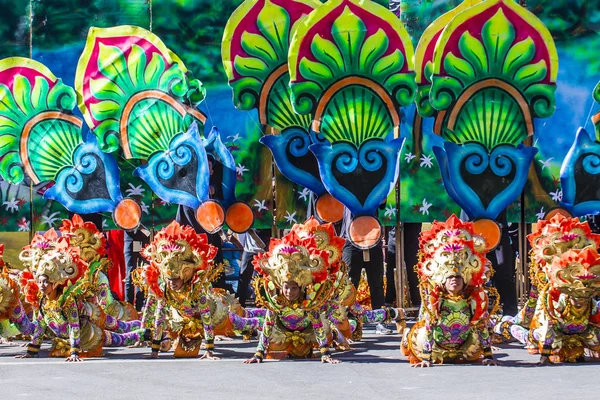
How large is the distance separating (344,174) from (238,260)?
13.4ft

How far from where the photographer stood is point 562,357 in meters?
9.13

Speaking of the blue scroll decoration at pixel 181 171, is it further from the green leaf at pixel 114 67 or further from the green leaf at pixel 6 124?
the green leaf at pixel 6 124

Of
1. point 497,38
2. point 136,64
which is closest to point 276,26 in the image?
point 136,64

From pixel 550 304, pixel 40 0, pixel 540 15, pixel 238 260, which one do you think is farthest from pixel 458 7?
pixel 238 260

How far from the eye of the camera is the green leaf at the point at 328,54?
10969mm

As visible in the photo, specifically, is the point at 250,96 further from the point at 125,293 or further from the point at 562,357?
the point at 562,357

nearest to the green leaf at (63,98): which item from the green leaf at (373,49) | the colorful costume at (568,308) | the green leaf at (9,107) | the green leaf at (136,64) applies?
the green leaf at (9,107)

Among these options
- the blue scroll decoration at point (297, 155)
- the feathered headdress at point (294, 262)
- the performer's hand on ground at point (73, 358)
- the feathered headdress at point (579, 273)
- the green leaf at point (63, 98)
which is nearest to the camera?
the feathered headdress at point (579, 273)

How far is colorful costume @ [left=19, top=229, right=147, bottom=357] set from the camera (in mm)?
9789

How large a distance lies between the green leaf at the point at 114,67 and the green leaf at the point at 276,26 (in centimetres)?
145

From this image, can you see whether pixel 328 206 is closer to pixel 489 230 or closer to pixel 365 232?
pixel 365 232

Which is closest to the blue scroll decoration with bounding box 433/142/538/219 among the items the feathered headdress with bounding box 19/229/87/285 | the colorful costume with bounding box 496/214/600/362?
the colorful costume with bounding box 496/214/600/362

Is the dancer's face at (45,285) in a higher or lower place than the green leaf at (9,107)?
lower

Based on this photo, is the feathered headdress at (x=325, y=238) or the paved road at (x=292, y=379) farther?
the feathered headdress at (x=325, y=238)
